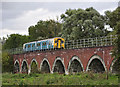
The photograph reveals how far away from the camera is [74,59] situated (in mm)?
37125

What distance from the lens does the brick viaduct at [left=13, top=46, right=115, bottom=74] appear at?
103 ft

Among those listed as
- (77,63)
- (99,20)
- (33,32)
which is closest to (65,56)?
(77,63)

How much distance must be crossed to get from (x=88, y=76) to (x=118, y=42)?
5539 millimetres

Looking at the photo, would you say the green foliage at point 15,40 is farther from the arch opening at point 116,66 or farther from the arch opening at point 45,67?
the arch opening at point 116,66

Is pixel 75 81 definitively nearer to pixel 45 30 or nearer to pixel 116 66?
pixel 116 66

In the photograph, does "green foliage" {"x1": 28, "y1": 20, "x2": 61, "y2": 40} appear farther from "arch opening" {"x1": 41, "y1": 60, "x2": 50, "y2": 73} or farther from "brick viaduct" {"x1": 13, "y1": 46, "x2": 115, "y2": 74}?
"arch opening" {"x1": 41, "y1": 60, "x2": 50, "y2": 73}

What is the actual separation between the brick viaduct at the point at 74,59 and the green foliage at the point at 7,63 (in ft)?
20.5

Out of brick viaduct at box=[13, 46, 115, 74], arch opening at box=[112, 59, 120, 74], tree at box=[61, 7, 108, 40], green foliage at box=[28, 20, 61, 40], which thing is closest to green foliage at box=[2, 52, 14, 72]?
brick viaduct at box=[13, 46, 115, 74]

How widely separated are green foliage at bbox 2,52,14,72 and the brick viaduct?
20.5 ft

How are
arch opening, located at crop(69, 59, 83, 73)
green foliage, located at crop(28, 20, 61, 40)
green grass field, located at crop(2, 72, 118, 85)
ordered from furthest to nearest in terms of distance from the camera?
green foliage, located at crop(28, 20, 61, 40) < arch opening, located at crop(69, 59, 83, 73) < green grass field, located at crop(2, 72, 118, 85)

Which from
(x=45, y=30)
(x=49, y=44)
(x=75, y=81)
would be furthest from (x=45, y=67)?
(x=45, y=30)

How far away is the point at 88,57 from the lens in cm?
3397

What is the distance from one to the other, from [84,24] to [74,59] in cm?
1292

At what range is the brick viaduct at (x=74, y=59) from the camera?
3138 cm
